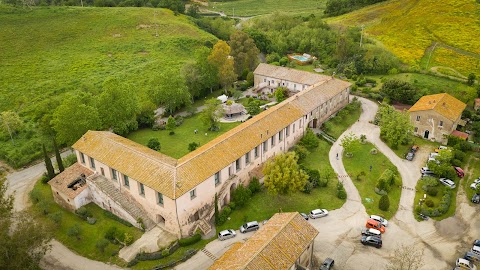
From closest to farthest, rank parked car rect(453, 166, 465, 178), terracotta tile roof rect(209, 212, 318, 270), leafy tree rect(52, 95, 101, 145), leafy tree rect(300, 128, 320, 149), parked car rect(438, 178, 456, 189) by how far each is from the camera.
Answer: terracotta tile roof rect(209, 212, 318, 270)
parked car rect(438, 178, 456, 189)
parked car rect(453, 166, 465, 178)
leafy tree rect(52, 95, 101, 145)
leafy tree rect(300, 128, 320, 149)

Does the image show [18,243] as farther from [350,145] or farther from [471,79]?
[471,79]

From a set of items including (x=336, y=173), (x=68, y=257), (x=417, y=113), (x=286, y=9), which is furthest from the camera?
(x=286, y=9)

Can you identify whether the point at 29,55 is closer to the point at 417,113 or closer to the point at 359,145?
the point at 359,145

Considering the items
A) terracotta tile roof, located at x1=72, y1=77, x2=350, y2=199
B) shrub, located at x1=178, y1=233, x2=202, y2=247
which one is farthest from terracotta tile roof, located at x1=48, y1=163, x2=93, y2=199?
shrub, located at x1=178, y1=233, x2=202, y2=247

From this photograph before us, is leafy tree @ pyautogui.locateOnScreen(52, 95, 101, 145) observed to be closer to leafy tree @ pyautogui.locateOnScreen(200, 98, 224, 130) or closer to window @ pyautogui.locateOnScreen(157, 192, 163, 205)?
leafy tree @ pyautogui.locateOnScreen(200, 98, 224, 130)

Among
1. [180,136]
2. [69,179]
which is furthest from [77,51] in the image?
[69,179]

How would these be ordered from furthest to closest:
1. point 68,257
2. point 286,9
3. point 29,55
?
point 286,9 → point 29,55 → point 68,257

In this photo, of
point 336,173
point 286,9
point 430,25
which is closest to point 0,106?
point 336,173
